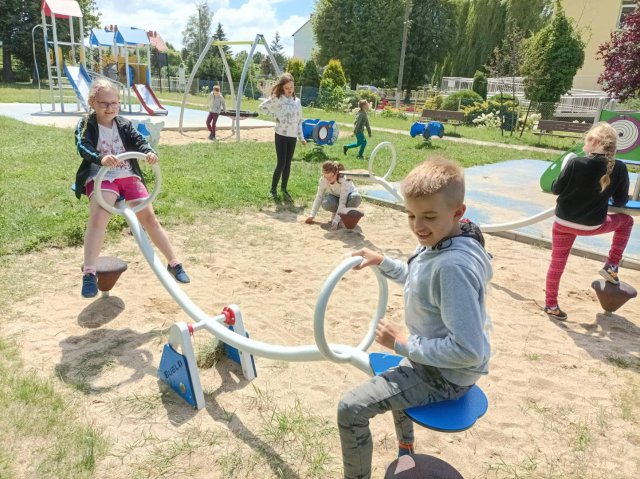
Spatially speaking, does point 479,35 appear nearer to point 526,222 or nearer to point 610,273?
point 526,222

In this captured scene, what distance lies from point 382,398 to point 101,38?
2451 cm

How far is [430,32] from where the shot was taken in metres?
42.9

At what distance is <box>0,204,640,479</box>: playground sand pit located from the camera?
7.92ft

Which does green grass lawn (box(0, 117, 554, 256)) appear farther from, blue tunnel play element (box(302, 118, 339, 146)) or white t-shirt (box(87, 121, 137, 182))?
white t-shirt (box(87, 121, 137, 182))

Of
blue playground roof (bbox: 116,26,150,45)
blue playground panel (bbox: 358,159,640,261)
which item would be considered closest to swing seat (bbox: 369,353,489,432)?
blue playground panel (bbox: 358,159,640,261)

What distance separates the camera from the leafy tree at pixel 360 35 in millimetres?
41625

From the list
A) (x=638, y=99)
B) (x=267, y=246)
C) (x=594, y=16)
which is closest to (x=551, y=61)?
(x=638, y=99)

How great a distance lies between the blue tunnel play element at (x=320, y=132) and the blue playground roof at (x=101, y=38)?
14.4m

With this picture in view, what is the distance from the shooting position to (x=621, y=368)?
3.33 m

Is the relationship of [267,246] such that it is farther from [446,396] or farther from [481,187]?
[481,187]

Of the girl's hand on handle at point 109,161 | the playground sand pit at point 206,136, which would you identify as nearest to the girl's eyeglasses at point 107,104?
the girl's hand on handle at point 109,161

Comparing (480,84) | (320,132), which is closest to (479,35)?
(480,84)

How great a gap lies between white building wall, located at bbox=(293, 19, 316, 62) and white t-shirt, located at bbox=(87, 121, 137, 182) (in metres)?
69.0

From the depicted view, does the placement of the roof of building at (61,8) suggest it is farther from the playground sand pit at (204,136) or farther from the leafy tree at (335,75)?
the leafy tree at (335,75)
